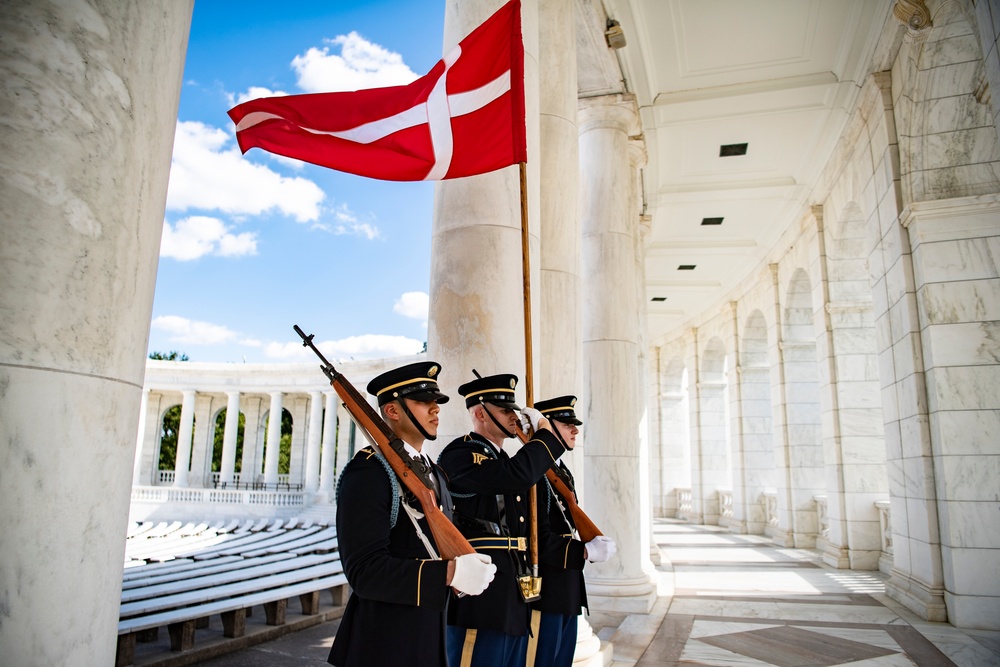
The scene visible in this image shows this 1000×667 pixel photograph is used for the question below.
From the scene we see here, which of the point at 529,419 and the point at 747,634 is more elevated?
the point at 529,419

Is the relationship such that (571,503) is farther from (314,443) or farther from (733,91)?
(314,443)

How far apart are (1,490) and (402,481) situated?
1854mm

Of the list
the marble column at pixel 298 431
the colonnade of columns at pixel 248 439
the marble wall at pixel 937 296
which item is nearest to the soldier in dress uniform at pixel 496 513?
the marble wall at pixel 937 296

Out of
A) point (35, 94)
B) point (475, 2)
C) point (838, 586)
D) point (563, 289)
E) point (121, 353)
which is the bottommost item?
point (838, 586)

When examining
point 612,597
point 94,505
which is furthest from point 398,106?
point 612,597

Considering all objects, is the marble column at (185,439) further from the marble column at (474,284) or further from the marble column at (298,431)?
the marble column at (474,284)

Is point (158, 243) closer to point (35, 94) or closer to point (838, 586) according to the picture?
point (35, 94)

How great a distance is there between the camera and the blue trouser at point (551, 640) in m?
5.43

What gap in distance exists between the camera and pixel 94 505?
246cm

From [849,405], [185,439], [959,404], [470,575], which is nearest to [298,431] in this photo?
[185,439]

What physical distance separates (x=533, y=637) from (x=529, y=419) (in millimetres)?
1863

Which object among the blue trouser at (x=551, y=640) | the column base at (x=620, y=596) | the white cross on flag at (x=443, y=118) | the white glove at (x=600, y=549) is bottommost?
the column base at (x=620, y=596)

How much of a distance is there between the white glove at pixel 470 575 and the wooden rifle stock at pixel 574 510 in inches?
91.3

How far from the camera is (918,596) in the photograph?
1266 centimetres
